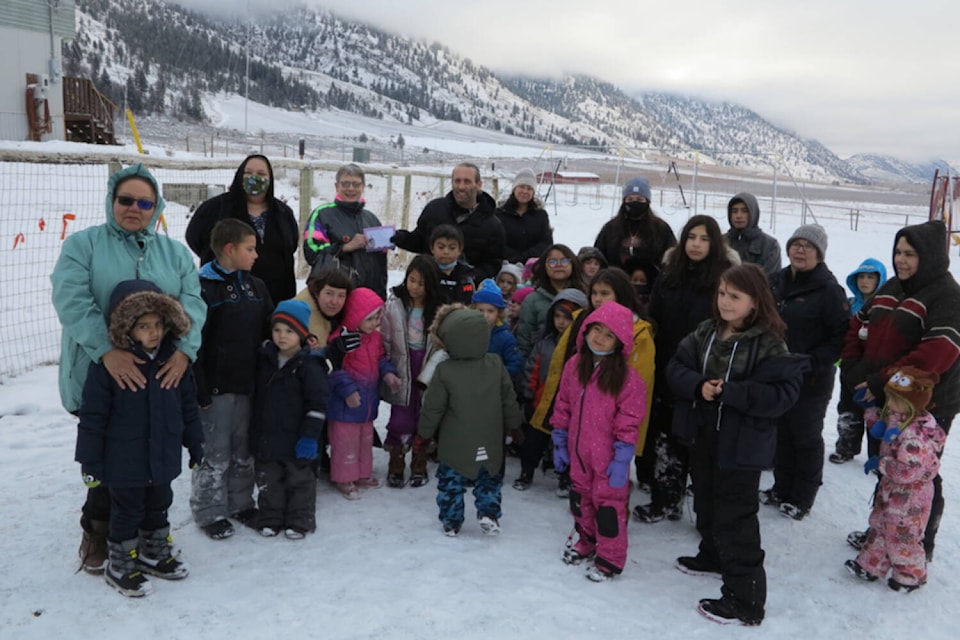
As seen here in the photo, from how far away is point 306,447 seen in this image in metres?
3.32

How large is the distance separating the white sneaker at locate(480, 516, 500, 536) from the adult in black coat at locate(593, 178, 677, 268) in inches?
85.0

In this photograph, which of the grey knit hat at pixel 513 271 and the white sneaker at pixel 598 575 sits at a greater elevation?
the grey knit hat at pixel 513 271

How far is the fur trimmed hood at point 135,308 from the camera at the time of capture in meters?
2.60

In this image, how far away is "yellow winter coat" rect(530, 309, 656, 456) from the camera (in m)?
3.53

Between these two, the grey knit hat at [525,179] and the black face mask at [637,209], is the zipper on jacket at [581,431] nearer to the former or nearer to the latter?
the black face mask at [637,209]

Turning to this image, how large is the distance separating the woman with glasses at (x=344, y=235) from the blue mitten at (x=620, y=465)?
7.03ft

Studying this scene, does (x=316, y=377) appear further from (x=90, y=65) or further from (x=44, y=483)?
(x=90, y=65)

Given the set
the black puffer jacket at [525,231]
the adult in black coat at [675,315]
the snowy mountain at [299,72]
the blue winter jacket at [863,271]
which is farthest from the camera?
the snowy mountain at [299,72]

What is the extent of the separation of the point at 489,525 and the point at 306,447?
1.07m

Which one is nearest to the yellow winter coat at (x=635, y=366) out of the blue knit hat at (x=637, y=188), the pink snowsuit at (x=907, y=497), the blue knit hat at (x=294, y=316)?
the pink snowsuit at (x=907, y=497)

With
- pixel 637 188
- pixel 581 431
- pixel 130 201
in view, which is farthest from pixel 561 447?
pixel 130 201

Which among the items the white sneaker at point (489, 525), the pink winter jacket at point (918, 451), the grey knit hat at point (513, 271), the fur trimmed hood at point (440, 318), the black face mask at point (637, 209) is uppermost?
the black face mask at point (637, 209)

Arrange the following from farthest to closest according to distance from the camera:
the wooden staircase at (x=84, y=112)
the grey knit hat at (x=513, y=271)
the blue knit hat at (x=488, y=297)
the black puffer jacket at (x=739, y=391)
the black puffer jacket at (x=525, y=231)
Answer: the wooden staircase at (x=84, y=112) < the black puffer jacket at (x=525, y=231) < the grey knit hat at (x=513, y=271) < the blue knit hat at (x=488, y=297) < the black puffer jacket at (x=739, y=391)

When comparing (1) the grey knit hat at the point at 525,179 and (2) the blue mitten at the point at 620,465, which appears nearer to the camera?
(2) the blue mitten at the point at 620,465
